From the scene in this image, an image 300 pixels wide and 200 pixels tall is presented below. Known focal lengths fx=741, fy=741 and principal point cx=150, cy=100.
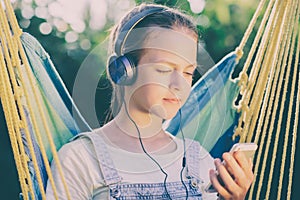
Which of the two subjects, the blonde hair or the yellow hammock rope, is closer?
the yellow hammock rope

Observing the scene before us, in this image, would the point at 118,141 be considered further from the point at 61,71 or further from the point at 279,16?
the point at 61,71

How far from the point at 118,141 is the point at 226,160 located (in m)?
0.21

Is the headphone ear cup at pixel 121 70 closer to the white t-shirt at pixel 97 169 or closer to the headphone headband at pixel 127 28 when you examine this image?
the headphone headband at pixel 127 28

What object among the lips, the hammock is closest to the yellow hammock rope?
the hammock

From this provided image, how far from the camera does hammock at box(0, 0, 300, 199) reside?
4.21 ft

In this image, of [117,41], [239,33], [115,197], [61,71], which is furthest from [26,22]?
[115,197]

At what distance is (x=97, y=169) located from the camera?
135 centimetres

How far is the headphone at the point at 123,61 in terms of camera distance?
136 cm

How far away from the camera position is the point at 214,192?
1392 millimetres

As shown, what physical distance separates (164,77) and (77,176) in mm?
242

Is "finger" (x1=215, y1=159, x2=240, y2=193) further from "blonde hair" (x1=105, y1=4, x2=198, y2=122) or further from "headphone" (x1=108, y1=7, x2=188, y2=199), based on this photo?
"blonde hair" (x1=105, y1=4, x2=198, y2=122)

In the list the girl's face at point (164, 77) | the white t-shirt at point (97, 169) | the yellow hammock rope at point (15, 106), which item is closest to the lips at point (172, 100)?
the girl's face at point (164, 77)

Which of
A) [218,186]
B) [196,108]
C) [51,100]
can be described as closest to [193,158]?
[218,186]

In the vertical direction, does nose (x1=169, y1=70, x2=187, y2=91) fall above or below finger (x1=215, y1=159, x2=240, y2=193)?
above
